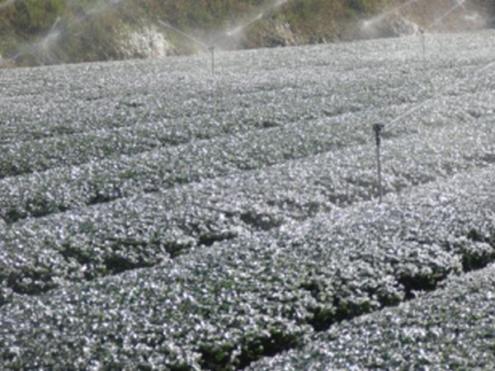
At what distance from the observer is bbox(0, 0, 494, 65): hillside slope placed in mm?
32094

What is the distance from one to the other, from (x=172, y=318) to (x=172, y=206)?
408 cm

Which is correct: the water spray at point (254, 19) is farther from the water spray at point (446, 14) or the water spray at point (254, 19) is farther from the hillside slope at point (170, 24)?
the water spray at point (446, 14)

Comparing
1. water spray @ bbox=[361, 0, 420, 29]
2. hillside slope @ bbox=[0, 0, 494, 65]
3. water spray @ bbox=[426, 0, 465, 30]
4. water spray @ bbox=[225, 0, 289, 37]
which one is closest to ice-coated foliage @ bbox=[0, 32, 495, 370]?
hillside slope @ bbox=[0, 0, 494, 65]

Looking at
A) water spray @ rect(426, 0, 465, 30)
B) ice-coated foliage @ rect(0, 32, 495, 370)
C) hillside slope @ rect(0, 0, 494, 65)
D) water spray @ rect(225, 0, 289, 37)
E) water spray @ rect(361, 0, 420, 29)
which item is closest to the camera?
ice-coated foliage @ rect(0, 32, 495, 370)

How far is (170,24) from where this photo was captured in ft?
117

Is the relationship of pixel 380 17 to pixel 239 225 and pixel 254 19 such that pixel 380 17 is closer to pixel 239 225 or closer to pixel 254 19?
pixel 254 19

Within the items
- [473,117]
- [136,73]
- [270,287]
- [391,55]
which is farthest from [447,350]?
[391,55]

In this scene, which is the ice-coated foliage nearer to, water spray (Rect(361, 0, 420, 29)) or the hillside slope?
the hillside slope

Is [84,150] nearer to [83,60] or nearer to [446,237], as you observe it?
[446,237]

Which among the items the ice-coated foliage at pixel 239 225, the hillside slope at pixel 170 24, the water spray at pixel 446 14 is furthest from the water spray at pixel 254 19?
the ice-coated foliage at pixel 239 225

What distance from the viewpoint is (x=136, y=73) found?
26.4 metres

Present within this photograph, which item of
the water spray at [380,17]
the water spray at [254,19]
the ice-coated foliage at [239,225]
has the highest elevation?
the ice-coated foliage at [239,225]

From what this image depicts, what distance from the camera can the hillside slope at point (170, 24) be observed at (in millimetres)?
32094

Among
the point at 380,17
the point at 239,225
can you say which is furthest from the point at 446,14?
the point at 239,225
